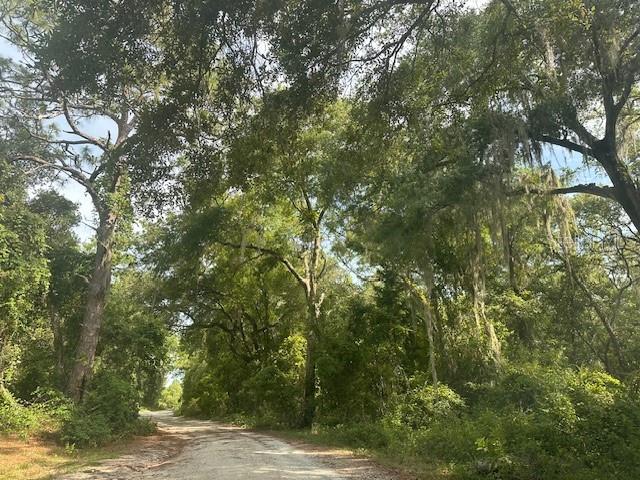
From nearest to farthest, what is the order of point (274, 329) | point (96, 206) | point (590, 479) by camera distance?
point (590, 479) < point (96, 206) < point (274, 329)

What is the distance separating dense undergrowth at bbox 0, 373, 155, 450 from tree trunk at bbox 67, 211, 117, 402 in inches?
24.0

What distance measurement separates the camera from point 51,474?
838 centimetres

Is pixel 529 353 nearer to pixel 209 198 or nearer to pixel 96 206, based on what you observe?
pixel 209 198

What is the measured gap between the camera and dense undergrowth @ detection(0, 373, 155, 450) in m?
12.9

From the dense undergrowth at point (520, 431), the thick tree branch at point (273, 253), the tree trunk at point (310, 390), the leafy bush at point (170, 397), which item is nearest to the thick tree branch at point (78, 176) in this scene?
the thick tree branch at point (273, 253)

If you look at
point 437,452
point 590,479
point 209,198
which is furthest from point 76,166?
point 590,479

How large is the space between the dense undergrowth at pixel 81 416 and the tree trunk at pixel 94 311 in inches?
24.0

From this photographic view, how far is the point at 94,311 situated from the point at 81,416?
3947 mm

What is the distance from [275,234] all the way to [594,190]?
13.8 meters

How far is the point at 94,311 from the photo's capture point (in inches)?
Answer: 677

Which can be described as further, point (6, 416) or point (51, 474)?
point (6, 416)

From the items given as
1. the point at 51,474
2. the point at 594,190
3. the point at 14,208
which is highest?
the point at 14,208

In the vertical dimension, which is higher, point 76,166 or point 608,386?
point 76,166

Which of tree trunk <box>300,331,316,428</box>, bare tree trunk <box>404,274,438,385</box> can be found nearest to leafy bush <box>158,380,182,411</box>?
tree trunk <box>300,331,316,428</box>
